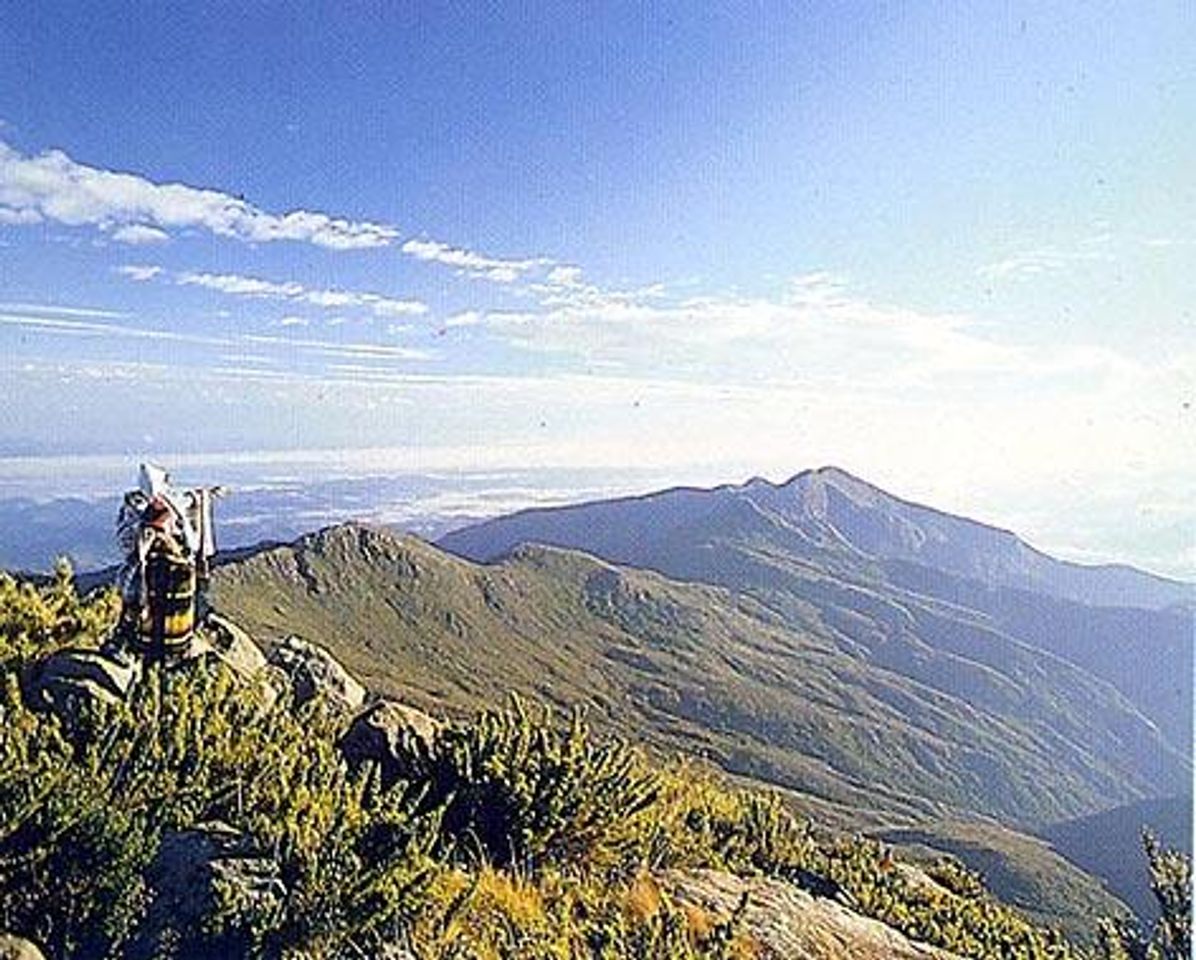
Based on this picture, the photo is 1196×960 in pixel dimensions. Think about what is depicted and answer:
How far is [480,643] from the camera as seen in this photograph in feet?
513

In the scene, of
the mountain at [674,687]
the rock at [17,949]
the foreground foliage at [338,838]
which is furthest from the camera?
the mountain at [674,687]

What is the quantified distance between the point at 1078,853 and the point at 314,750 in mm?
137947

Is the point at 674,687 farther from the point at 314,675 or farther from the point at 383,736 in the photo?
the point at 383,736

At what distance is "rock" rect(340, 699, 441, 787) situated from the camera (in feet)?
27.9

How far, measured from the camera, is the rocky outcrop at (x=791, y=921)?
7.97 meters

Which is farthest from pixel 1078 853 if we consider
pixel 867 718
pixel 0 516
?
pixel 0 516

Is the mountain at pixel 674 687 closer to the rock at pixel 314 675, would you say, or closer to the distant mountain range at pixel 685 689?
the distant mountain range at pixel 685 689

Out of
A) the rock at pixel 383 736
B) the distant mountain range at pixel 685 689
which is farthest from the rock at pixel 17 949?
the distant mountain range at pixel 685 689

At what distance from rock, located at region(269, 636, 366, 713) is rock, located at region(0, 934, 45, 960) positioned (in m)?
5.45

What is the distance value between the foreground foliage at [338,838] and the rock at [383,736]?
5.0 inches

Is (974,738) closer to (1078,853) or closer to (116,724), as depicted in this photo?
(1078,853)

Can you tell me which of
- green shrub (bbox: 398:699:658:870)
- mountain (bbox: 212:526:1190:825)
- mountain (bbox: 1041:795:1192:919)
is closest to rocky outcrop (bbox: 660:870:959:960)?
green shrub (bbox: 398:699:658:870)

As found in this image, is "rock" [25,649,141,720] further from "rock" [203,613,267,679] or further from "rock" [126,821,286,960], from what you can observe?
"rock" [126,821,286,960]

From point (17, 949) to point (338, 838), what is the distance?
5.41ft
